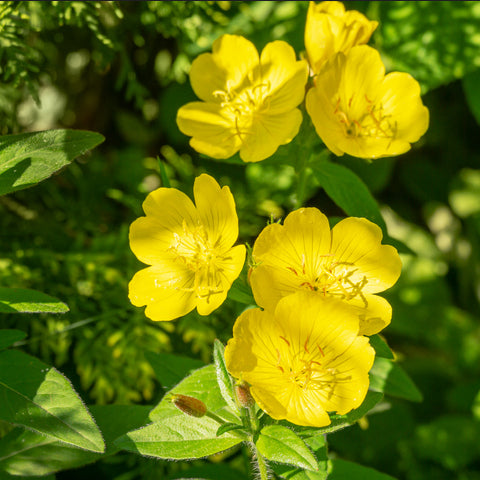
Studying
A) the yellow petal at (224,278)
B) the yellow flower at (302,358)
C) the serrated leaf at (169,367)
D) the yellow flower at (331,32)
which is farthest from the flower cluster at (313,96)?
the serrated leaf at (169,367)

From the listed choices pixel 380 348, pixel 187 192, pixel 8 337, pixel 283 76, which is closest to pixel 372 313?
pixel 380 348

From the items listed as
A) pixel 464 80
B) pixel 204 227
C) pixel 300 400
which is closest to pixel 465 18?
pixel 464 80

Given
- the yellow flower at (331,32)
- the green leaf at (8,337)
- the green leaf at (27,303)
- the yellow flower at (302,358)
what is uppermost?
the yellow flower at (331,32)

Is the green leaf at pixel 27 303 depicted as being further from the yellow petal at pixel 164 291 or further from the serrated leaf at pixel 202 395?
the serrated leaf at pixel 202 395

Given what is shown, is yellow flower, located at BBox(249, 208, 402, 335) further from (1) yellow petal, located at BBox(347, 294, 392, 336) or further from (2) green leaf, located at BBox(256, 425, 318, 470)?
(2) green leaf, located at BBox(256, 425, 318, 470)

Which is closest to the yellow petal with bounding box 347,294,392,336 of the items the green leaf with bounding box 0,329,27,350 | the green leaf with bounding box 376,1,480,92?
the green leaf with bounding box 0,329,27,350

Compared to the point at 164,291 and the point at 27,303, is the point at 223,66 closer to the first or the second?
the point at 164,291

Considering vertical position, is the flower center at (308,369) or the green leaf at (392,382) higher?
the flower center at (308,369)
